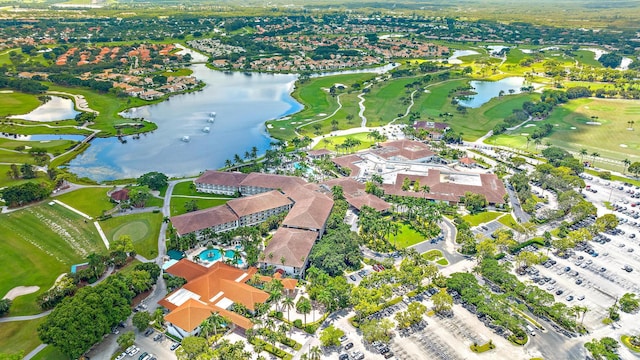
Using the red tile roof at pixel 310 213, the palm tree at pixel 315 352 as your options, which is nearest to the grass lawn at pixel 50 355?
the palm tree at pixel 315 352

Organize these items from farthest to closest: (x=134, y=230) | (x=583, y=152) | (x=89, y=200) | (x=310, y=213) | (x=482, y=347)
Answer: (x=583, y=152), (x=89, y=200), (x=134, y=230), (x=310, y=213), (x=482, y=347)

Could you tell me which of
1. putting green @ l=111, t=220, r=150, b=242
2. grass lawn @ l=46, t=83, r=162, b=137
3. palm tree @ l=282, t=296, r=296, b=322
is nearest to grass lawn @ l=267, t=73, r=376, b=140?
grass lawn @ l=46, t=83, r=162, b=137

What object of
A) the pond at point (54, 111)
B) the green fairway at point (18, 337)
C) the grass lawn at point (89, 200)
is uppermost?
the pond at point (54, 111)

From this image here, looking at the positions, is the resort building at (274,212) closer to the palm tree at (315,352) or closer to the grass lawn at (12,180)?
the palm tree at (315,352)

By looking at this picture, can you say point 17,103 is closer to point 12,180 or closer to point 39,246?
point 12,180

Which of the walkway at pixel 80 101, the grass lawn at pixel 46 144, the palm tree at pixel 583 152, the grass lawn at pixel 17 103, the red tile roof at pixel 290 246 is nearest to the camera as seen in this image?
the red tile roof at pixel 290 246

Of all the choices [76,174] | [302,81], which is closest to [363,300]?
[76,174]

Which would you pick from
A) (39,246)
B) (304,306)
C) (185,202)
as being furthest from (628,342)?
(39,246)
